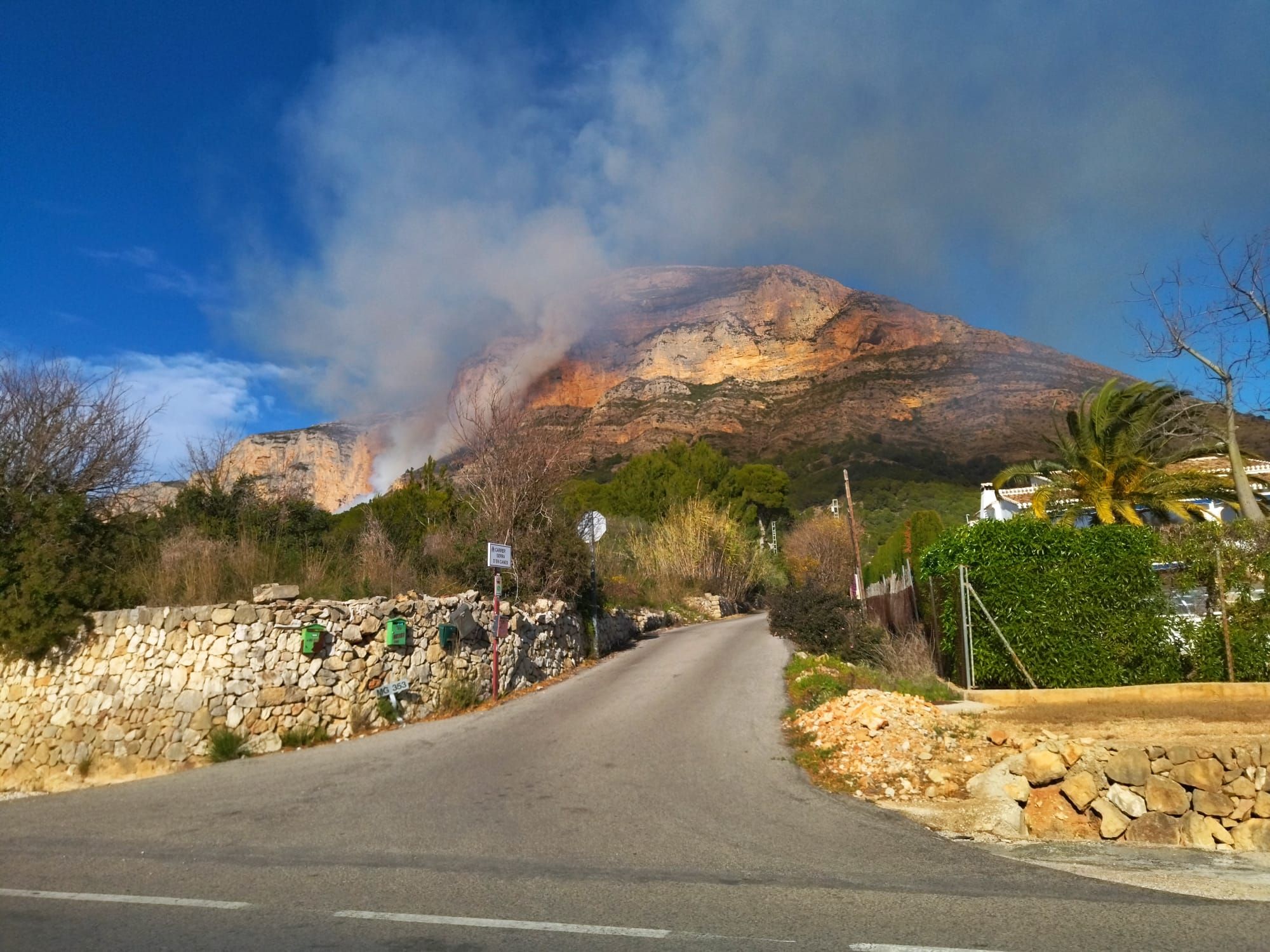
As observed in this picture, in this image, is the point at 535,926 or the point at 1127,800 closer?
the point at 535,926

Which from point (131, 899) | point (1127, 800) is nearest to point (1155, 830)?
point (1127, 800)

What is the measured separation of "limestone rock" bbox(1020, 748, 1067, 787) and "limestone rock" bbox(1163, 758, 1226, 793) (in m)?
0.72

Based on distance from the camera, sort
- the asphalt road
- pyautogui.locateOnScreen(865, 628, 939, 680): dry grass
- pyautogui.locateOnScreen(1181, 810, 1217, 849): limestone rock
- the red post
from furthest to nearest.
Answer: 1. pyautogui.locateOnScreen(865, 628, 939, 680): dry grass
2. the red post
3. pyautogui.locateOnScreen(1181, 810, 1217, 849): limestone rock
4. the asphalt road

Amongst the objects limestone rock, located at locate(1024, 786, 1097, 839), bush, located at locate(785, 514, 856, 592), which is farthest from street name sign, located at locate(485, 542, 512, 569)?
bush, located at locate(785, 514, 856, 592)

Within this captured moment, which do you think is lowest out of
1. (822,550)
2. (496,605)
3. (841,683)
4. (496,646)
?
(841,683)

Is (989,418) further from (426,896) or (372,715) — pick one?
(426,896)

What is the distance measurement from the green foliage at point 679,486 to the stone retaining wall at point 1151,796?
32250mm

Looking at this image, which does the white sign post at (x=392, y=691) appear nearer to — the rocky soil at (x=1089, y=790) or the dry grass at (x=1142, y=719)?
the rocky soil at (x=1089, y=790)

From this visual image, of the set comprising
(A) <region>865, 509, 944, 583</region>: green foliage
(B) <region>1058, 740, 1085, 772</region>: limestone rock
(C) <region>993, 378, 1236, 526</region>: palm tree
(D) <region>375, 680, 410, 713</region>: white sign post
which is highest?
(C) <region>993, 378, 1236, 526</region>: palm tree

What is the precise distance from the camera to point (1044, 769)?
310 inches

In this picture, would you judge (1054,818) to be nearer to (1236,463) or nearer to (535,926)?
(535,926)

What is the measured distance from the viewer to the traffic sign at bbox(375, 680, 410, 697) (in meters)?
12.3

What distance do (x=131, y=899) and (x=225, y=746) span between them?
603cm

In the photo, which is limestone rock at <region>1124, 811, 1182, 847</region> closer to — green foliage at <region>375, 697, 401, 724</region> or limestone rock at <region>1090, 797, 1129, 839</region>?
limestone rock at <region>1090, 797, 1129, 839</region>
